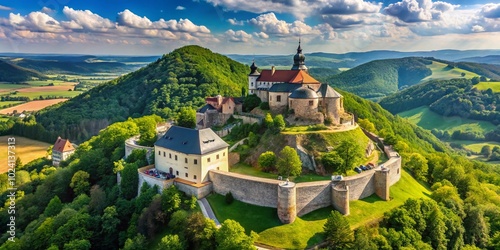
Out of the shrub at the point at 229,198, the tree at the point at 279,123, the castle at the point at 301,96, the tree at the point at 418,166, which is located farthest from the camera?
the tree at the point at 418,166

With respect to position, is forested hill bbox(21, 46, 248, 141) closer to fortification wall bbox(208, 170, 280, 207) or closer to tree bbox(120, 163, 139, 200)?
tree bbox(120, 163, 139, 200)

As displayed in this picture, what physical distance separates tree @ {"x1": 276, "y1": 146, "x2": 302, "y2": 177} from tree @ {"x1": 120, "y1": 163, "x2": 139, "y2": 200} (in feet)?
61.7

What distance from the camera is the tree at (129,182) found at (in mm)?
47438

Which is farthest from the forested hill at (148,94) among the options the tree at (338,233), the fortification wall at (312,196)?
the tree at (338,233)

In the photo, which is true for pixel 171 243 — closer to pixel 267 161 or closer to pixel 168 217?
pixel 168 217

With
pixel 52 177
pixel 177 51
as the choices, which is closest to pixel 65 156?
pixel 52 177

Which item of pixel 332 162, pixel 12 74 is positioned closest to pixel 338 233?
pixel 332 162

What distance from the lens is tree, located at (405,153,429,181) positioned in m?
57.1

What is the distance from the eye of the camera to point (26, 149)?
92.8 meters

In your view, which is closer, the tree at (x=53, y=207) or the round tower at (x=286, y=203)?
the round tower at (x=286, y=203)

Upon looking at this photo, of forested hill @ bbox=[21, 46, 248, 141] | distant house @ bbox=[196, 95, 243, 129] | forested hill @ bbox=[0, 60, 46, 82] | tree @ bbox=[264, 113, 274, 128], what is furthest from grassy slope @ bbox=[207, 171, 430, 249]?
forested hill @ bbox=[0, 60, 46, 82]

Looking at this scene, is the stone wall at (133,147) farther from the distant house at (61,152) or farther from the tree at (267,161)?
the distant house at (61,152)

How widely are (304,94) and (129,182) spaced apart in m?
27.2

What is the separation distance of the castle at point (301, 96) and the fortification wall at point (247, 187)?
16.5 metres
